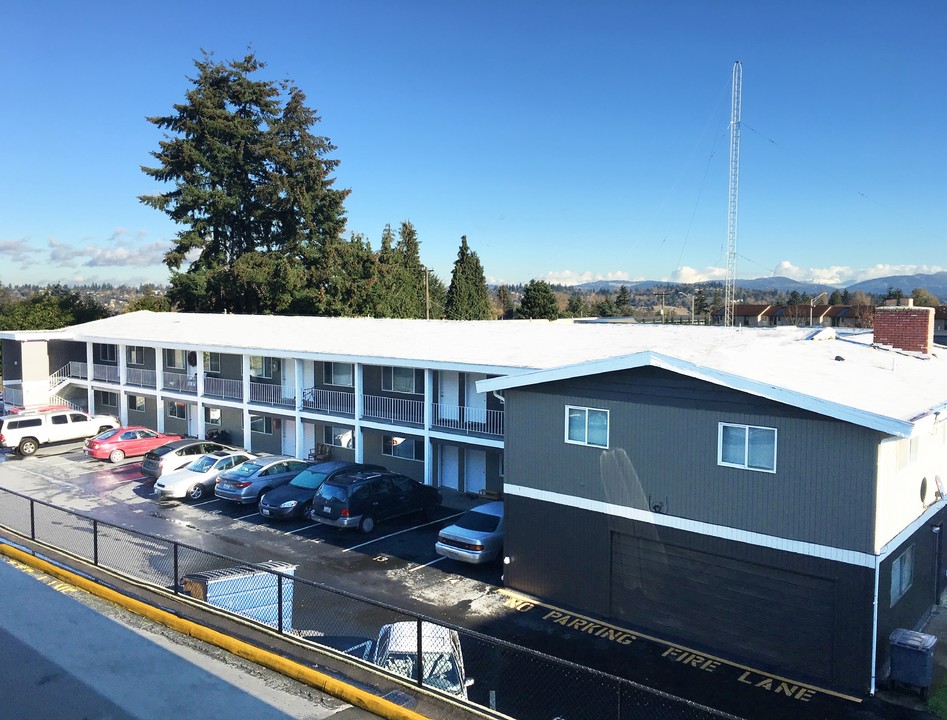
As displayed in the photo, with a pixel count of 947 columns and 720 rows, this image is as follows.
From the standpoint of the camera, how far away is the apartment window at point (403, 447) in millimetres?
27359

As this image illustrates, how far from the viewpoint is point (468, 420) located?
25.1 metres

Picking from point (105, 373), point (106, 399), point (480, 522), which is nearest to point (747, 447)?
point (480, 522)

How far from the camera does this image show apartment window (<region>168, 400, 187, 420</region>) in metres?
36.2

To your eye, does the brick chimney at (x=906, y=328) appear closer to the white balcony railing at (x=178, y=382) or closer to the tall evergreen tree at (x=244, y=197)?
the white balcony railing at (x=178, y=382)

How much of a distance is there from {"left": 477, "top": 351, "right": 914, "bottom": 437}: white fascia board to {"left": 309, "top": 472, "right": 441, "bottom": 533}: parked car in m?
6.05

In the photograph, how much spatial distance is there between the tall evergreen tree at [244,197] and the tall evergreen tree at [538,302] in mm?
25921

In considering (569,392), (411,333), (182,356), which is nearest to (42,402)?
(182,356)

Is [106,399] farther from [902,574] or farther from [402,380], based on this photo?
[902,574]

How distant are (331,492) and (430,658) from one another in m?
10.9

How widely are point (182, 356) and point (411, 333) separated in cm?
1307

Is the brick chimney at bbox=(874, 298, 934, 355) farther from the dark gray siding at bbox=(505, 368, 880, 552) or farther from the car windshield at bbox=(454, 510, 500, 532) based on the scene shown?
the car windshield at bbox=(454, 510, 500, 532)

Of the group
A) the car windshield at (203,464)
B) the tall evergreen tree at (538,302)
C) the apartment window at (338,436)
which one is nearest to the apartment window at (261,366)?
the apartment window at (338,436)

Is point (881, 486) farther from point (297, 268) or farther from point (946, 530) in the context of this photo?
point (297, 268)

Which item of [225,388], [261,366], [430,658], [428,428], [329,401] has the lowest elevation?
[430,658]
